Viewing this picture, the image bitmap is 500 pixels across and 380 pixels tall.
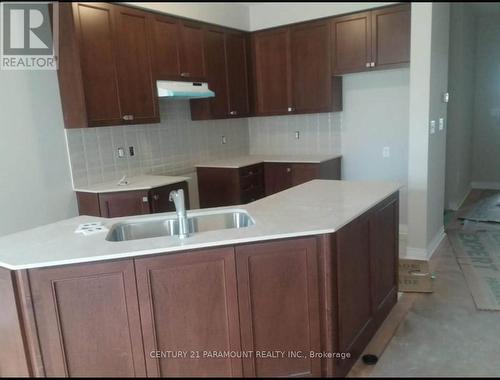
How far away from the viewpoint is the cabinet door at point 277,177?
4.73 meters

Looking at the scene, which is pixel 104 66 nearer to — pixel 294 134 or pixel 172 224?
pixel 172 224

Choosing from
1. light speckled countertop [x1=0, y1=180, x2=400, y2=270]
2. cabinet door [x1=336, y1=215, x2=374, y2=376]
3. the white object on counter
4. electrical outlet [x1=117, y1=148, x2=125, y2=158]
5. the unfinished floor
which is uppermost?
electrical outlet [x1=117, y1=148, x2=125, y2=158]

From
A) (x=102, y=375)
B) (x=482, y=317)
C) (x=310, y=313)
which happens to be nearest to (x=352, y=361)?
(x=310, y=313)

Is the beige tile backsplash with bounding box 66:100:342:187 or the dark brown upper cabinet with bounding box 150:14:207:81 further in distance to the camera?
the dark brown upper cabinet with bounding box 150:14:207:81

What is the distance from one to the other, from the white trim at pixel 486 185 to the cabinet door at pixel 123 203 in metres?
5.91

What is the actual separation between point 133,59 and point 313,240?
8.35 feet

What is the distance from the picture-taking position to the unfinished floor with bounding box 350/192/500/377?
229 centimetres

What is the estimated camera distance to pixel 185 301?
1851mm

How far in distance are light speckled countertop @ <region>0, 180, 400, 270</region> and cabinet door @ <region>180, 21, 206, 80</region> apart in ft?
7.06

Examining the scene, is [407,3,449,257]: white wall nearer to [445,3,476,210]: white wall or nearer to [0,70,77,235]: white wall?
[445,3,476,210]: white wall

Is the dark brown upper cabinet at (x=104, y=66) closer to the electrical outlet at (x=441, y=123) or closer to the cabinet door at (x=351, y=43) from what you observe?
the cabinet door at (x=351, y=43)

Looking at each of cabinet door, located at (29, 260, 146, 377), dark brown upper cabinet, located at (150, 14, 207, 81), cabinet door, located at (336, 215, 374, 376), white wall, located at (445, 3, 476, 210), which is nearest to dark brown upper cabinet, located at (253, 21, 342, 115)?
dark brown upper cabinet, located at (150, 14, 207, 81)

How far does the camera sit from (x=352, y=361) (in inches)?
90.7

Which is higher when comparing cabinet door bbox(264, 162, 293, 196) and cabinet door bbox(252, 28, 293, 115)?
cabinet door bbox(252, 28, 293, 115)
